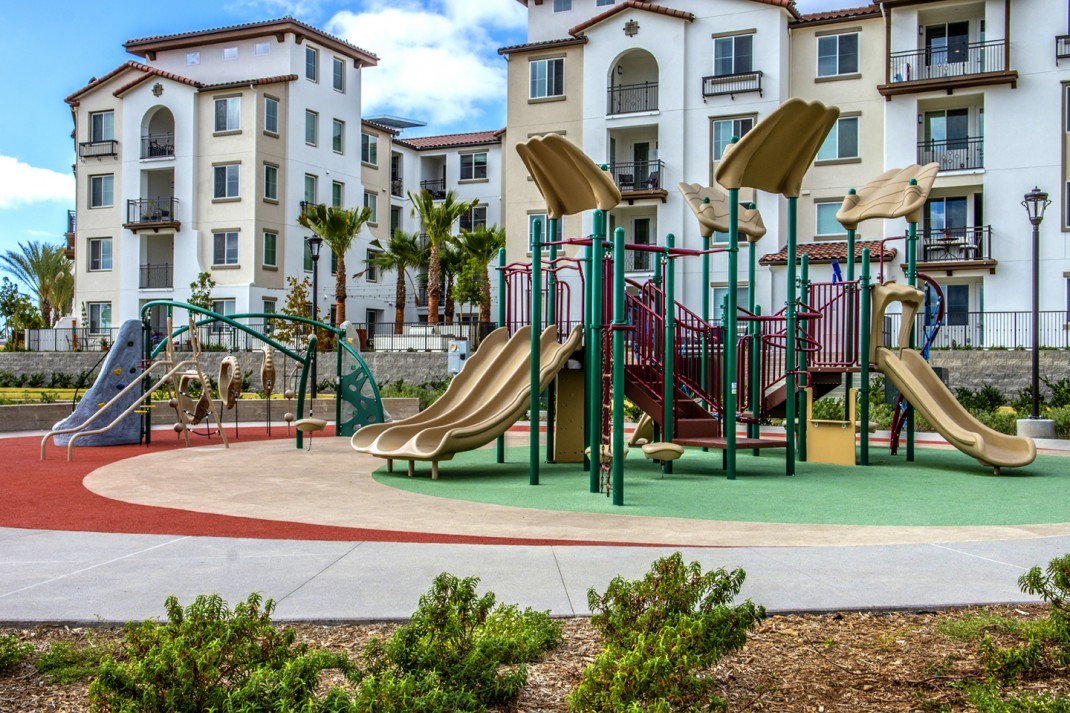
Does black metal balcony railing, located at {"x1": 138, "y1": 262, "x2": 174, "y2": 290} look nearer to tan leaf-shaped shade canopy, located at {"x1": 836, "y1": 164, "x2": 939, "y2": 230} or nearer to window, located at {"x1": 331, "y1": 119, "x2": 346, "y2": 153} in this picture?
window, located at {"x1": 331, "y1": 119, "x2": 346, "y2": 153}

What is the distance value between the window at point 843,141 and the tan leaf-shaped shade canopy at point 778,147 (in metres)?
26.8

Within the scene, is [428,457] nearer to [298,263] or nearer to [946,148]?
[946,148]

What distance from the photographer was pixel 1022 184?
3666 centimetres

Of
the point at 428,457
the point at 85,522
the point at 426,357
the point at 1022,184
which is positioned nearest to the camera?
the point at 85,522

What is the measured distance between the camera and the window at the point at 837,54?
40.2 metres

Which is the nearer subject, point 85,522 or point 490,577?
point 490,577

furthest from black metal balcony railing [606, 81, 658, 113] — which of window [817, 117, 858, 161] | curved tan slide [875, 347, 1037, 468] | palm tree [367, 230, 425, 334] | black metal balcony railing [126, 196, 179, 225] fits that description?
curved tan slide [875, 347, 1037, 468]

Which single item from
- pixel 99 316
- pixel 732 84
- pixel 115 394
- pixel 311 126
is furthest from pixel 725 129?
pixel 99 316

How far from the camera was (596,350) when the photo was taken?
12500 mm

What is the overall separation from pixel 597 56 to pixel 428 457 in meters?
33.7

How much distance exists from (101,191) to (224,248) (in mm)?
9112

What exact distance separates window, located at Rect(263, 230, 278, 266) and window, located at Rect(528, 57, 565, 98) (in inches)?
612

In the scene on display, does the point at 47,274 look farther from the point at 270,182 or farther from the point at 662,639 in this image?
the point at 662,639

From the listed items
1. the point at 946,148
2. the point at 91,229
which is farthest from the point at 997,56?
the point at 91,229
